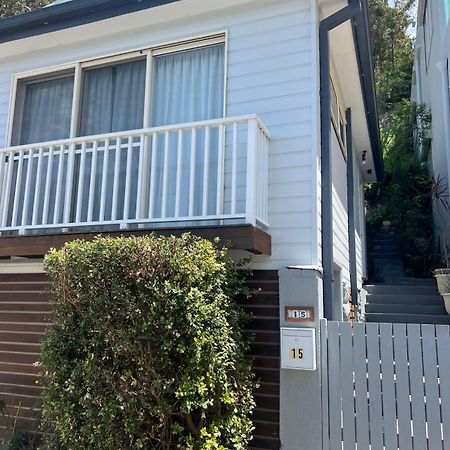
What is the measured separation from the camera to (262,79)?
14.6 feet

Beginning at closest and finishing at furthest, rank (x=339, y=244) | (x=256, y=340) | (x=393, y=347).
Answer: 1. (x=393, y=347)
2. (x=256, y=340)
3. (x=339, y=244)

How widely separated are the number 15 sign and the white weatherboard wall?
0.64 m

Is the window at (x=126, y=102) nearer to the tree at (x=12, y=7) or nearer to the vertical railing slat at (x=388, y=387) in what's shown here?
the vertical railing slat at (x=388, y=387)

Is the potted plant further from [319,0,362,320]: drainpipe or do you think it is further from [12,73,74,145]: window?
[12,73,74,145]: window

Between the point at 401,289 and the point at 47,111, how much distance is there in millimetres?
6142

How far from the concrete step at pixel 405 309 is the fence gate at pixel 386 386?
383 centimetres

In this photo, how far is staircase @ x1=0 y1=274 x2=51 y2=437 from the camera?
4.66 metres

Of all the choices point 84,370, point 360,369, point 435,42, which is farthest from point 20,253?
point 435,42

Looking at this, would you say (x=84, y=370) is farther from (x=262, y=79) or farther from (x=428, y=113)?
(x=428, y=113)

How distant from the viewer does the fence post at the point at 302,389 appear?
3520mm

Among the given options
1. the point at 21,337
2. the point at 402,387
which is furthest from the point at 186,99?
the point at 402,387

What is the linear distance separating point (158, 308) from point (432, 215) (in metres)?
9.56

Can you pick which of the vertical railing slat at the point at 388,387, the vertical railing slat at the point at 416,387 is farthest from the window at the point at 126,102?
the vertical railing slat at the point at 416,387

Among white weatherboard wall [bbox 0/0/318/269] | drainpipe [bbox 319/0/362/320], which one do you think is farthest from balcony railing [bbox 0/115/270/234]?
drainpipe [bbox 319/0/362/320]
